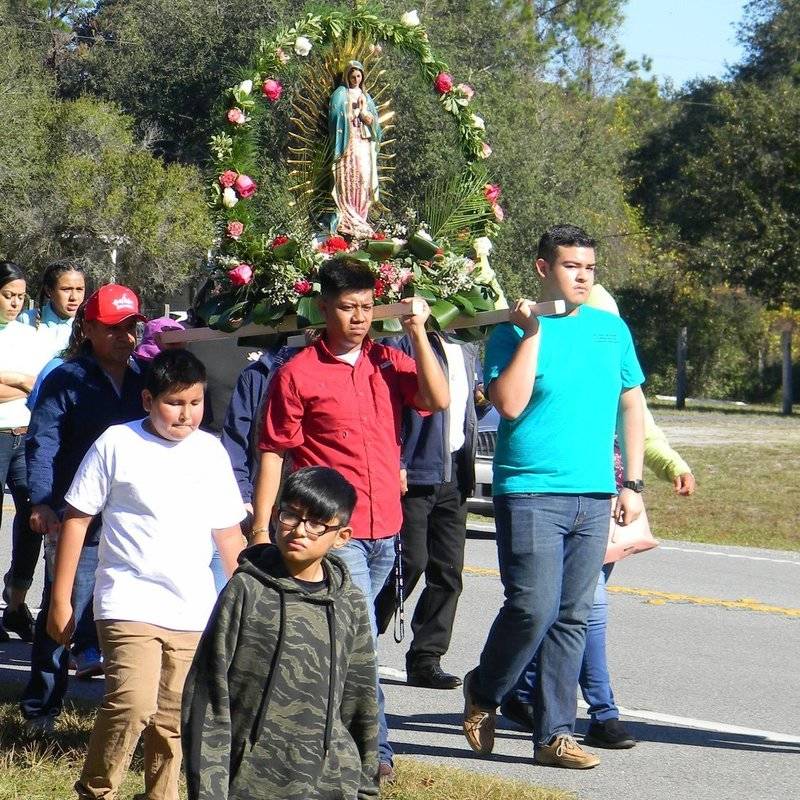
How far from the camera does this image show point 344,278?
4.91m

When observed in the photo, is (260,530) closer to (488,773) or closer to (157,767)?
(157,767)

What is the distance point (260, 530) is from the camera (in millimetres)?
4910

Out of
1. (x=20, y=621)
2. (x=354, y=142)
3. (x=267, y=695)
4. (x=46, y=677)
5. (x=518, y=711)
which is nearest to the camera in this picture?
(x=267, y=695)

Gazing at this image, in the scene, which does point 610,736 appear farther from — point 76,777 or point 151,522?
point 151,522

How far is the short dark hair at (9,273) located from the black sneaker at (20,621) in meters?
1.92

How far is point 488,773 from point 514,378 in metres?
1.58

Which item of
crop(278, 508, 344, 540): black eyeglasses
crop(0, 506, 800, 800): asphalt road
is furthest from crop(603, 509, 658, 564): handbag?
crop(278, 508, 344, 540): black eyeglasses

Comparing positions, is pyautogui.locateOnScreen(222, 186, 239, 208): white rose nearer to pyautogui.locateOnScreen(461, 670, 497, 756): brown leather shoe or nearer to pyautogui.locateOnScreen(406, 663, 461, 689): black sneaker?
pyautogui.locateOnScreen(461, 670, 497, 756): brown leather shoe

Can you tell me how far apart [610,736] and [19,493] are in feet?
11.2

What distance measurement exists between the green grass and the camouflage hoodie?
5.20 feet

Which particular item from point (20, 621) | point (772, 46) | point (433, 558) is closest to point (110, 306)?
point (433, 558)

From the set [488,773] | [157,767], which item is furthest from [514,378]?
[157,767]

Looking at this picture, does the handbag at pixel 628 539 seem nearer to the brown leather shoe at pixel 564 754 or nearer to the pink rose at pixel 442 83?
the brown leather shoe at pixel 564 754

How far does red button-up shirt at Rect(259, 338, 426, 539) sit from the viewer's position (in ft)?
16.4
